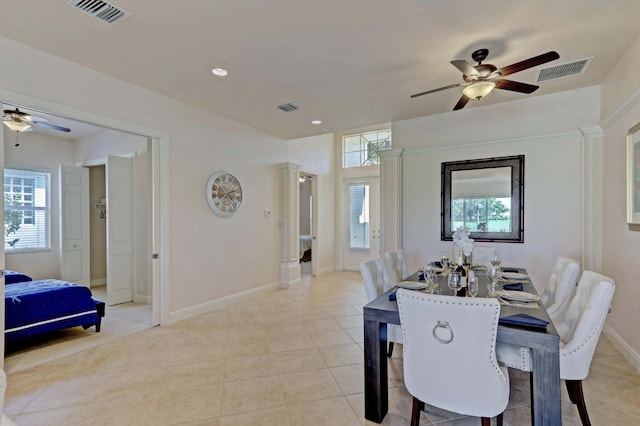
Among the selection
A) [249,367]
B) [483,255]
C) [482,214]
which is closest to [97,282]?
[249,367]

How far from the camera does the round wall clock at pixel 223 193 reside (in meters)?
4.68

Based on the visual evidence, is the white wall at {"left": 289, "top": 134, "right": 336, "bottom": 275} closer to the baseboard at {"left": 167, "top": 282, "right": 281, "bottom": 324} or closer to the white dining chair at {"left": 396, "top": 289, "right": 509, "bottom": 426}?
the baseboard at {"left": 167, "top": 282, "right": 281, "bottom": 324}

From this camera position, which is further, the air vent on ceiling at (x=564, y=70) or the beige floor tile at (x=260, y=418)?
the air vent on ceiling at (x=564, y=70)

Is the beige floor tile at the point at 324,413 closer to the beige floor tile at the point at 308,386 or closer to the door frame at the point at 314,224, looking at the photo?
the beige floor tile at the point at 308,386

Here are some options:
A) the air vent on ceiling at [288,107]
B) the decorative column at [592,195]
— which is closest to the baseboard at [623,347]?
the decorative column at [592,195]

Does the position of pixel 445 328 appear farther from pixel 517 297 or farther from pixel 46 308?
pixel 46 308

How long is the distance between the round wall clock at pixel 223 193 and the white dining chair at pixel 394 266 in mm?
2612

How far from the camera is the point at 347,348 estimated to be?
10.8ft

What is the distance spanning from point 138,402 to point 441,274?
282cm

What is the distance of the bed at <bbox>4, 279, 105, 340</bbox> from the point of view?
3166 millimetres

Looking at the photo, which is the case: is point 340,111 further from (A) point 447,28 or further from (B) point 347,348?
(B) point 347,348

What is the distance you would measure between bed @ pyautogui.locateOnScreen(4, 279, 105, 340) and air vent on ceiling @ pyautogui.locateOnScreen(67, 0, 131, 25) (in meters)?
2.81

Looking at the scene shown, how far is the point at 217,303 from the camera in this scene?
4750mm

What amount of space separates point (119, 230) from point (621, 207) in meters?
6.56
